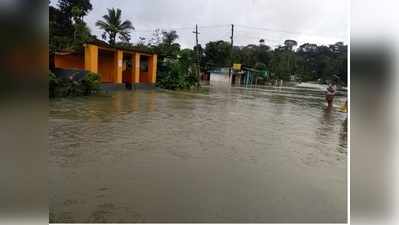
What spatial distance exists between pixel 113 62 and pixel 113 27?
99 cm

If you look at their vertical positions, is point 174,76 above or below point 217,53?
below

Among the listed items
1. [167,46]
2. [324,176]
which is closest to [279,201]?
[324,176]

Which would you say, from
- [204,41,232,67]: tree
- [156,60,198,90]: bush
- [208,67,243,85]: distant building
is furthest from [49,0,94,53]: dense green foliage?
[208,67,243,85]: distant building

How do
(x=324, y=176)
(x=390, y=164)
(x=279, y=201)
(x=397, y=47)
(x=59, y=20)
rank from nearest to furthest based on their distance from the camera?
(x=397, y=47)
(x=390, y=164)
(x=279, y=201)
(x=324, y=176)
(x=59, y=20)

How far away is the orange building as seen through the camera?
7.21 meters

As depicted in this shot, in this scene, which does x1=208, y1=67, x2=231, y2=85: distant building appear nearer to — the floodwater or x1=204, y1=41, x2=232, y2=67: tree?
x1=204, y1=41, x2=232, y2=67: tree

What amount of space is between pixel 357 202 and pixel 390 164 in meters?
0.19

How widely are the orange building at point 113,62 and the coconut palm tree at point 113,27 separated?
500mm

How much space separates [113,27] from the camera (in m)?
8.81

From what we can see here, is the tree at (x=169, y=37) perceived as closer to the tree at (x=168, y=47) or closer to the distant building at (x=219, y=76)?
the tree at (x=168, y=47)

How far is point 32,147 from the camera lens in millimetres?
1310

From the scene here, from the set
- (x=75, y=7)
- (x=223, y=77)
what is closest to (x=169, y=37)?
(x=223, y=77)

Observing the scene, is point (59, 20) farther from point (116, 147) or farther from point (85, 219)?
point (85, 219)

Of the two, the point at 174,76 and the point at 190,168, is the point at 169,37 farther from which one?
the point at 190,168
